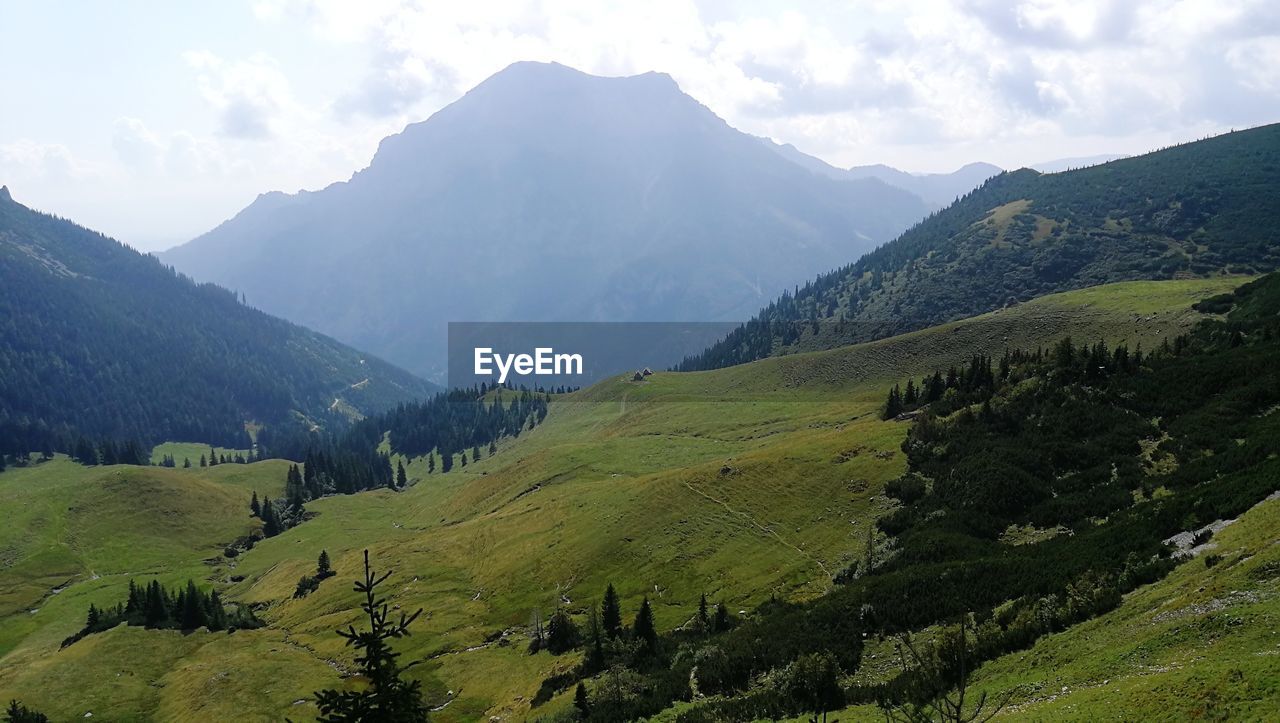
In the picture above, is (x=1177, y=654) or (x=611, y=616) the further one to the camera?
(x=611, y=616)

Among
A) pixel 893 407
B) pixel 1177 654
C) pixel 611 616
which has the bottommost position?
pixel 611 616

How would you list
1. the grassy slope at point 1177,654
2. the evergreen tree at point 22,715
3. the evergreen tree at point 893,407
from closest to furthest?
1. the grassy slope at point 1177,654
2. the evergreen tree at point 22,715
3. the evergreen tree at point 893,407

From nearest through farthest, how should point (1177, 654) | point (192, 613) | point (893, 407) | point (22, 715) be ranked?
point (1177, 654)
point (22, 715)
point (192, 613)
point (893, 407)

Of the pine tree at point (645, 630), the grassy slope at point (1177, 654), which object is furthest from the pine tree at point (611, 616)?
the grassy slope at point (1177, 654)

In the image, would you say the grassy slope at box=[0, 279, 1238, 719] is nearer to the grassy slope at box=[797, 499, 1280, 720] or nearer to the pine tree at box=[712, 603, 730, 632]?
the pine tree at box=[712, 603, 730, 632]

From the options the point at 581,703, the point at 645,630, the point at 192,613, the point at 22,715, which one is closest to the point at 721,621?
the point at 645,630

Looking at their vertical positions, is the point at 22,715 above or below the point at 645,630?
below

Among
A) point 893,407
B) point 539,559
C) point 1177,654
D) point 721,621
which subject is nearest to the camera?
point 1177,654

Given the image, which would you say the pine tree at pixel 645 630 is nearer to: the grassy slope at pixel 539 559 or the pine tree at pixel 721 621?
the pine tree at pixel 721 621

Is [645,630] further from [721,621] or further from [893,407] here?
[893,407]

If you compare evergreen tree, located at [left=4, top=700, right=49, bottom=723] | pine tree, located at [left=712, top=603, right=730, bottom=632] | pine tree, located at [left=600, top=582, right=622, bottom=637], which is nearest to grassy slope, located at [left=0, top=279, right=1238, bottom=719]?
evergreen tree, located at [left=4, top=700, right=49, bottom=723]

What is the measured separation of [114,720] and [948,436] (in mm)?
109314

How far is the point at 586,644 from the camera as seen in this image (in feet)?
265

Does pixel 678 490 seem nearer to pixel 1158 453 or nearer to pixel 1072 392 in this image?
A: pixel 1072 392
